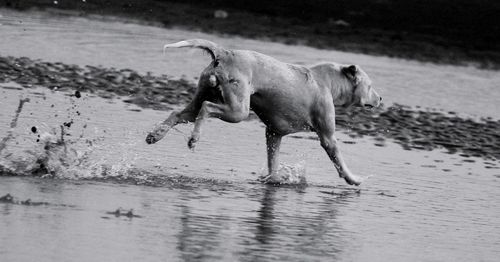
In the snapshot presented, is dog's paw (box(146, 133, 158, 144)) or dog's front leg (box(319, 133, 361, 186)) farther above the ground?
dog's paw (box(146, 133, 158, 144))

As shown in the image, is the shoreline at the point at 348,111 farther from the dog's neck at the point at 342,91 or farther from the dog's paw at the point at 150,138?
the dog's paw at the point at 150,138

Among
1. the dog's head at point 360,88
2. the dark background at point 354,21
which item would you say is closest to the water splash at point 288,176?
the dog's head at point 360,88

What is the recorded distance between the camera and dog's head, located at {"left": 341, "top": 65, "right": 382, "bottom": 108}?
1367cm

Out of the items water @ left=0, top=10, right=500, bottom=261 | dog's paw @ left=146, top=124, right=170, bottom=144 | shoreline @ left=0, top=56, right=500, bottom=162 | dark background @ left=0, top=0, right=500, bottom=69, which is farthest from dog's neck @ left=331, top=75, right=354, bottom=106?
dark background @ left=0, top=0, right=500, bottom=69

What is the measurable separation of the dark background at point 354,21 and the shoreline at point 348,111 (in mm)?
8624

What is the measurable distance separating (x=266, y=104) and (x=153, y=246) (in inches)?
153

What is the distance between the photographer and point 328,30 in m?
30.5

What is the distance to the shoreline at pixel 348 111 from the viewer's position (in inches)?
690

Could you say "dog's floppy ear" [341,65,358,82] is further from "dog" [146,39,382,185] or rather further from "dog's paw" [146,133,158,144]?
"dog's paw" [146,133,158,144]

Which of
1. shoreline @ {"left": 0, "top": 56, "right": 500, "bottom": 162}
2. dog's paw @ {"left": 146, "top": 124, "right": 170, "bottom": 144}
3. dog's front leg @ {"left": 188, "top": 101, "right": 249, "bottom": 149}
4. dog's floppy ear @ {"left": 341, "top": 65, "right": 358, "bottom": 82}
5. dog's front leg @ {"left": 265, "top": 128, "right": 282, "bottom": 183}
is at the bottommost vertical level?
shoreline @ {"left": 0, "top": 56, "right": 500, "bottom": 162}

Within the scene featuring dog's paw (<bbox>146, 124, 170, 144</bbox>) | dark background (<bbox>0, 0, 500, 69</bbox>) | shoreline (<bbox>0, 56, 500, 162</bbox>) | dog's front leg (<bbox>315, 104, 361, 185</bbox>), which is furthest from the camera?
dark background (<bbox>0, 0, 500, 69</bbox>)

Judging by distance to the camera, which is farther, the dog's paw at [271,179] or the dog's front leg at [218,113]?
the dog's paw at [271,179]

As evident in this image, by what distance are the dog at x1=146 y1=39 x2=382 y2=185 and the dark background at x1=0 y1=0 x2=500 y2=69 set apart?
14.7 metres

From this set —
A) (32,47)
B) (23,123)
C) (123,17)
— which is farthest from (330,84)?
(123,17)
